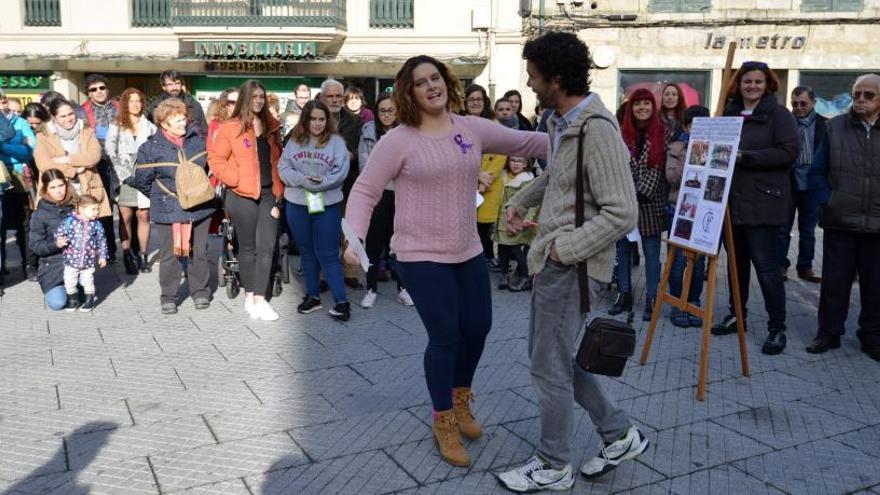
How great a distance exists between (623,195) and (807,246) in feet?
20.4

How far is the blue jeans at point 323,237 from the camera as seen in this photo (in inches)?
274

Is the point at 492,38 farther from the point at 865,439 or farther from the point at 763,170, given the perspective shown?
the point at 865,439

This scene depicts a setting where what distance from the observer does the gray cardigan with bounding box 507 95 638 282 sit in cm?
333

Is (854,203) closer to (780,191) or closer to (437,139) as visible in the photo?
(780,191)

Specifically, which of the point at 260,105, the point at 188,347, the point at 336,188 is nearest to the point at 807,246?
the point at 336,188

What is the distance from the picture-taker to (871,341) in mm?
5926

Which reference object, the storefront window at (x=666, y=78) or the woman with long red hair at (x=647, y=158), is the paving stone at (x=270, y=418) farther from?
the storefront window at (x=666, y=78)

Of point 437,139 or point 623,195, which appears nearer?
point 623,195

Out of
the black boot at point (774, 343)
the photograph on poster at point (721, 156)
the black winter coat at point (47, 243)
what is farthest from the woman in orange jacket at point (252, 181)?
the black boot at point (774, 343)

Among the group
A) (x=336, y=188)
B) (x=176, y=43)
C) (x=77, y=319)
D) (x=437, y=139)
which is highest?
(x=176, y=43)

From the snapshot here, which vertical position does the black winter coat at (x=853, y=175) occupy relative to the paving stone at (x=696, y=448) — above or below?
above

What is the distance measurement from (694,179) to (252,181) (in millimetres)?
3539

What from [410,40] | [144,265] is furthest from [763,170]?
[410,40]

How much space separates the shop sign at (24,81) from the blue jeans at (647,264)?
64.1ft
